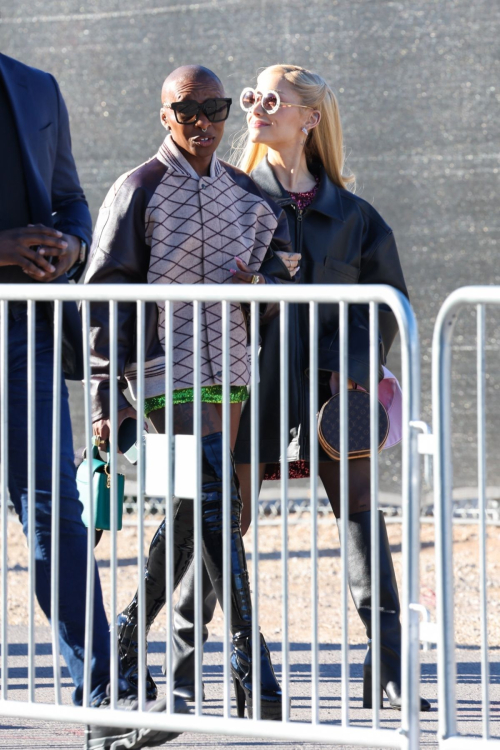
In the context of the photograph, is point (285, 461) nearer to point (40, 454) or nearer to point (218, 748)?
point (40, 454)

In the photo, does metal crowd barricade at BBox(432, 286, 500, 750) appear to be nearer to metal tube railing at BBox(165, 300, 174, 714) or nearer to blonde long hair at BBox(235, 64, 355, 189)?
metal tube railing at BBox(165, 300, 174, 714)

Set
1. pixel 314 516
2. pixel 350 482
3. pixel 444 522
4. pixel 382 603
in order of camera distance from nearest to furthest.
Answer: pixel 444 522 < pixel 314 516 < pixel 382 603 < pixel 350 482

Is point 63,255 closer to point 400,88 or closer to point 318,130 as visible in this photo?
point 318,130

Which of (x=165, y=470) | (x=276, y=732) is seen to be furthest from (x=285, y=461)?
(x=276, y=732)

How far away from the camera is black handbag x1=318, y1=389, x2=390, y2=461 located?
12.7 ft

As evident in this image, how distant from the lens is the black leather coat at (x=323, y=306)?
4.15 meters

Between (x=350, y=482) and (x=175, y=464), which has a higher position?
(x=175, y=464)

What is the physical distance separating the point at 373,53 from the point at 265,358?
11.8ft

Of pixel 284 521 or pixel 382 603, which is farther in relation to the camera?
pixel 382 603

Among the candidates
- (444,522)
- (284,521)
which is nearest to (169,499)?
(284,521)

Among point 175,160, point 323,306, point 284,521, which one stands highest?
point 175,160

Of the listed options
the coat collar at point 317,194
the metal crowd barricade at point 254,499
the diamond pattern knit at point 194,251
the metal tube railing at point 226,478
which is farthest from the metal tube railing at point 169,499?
the coat collar at point 317,194

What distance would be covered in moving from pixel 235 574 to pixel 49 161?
4.51 feet

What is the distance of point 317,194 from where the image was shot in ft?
Result: 14.3
